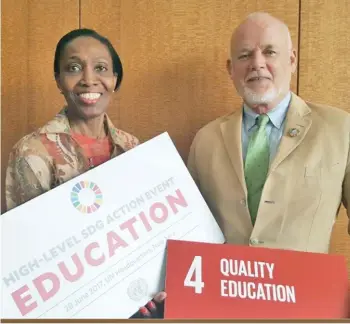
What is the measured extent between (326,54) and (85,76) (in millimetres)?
639

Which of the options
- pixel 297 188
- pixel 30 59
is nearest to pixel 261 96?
pixel 297 188

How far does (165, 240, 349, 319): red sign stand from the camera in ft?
3.07

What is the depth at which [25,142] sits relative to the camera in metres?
1.04

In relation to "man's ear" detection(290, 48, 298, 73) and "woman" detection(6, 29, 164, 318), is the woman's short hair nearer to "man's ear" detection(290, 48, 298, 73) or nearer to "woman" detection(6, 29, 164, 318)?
"woman" detection(6, 29, 164, 318)

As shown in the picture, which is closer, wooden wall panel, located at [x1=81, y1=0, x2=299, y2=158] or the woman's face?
the woman's face

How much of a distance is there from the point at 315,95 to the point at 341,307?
55 cm

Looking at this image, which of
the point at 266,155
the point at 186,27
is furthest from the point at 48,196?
the point at 186,27

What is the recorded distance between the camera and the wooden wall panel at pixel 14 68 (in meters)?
1.22

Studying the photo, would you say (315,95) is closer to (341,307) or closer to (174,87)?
(174,87)

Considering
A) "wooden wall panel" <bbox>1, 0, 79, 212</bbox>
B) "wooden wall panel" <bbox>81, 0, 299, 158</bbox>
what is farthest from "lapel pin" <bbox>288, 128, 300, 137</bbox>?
"wooden wall panel" <bbox>1, 0, 79, 212</bbox>

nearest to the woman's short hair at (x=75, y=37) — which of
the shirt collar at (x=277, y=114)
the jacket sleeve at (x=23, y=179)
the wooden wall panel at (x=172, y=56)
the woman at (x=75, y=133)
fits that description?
the woman at (x=75, y=133)

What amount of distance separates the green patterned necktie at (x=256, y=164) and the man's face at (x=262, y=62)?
58mm

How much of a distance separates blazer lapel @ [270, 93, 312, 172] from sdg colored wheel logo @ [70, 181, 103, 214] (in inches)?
15.4

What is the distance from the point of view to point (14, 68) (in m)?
1.24
